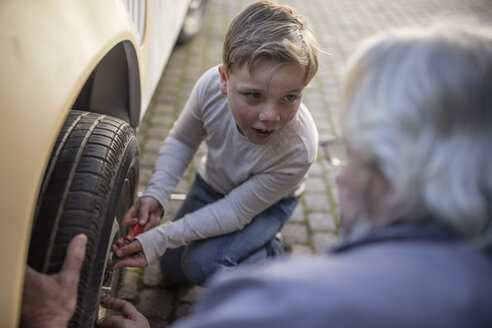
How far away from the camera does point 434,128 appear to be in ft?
3.08

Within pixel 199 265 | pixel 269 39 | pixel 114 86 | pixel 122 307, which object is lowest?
pixel 199 265

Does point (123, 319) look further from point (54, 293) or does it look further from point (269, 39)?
point (269, 39)

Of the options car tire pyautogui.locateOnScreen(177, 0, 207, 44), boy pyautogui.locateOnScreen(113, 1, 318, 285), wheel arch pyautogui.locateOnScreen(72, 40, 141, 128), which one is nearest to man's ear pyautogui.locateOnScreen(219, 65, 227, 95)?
boy pyautogui.locateOnScreen(113, 1, 318, 285)

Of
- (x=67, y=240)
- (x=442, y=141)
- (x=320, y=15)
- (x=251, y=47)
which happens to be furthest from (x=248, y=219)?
(x=320, y=15)

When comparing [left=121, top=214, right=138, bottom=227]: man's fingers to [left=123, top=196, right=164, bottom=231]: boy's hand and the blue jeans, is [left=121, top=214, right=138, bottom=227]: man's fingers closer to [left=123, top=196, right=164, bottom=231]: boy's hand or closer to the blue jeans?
[left=123, top=196, right=164, bottom=231]: boy's hand

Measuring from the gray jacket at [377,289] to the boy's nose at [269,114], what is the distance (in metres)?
0.92

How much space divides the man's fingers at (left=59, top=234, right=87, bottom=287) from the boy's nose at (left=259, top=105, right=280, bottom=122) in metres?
0.77

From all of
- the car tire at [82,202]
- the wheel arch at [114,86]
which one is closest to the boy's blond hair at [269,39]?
the wheel arch at [114,86]

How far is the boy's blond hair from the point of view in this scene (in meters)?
1.77

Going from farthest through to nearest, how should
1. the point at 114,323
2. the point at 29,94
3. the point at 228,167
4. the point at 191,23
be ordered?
the point at 191,23, the point at 228,167, the point at 114,323, the point at 29,94

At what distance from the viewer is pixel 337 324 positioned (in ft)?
2.77

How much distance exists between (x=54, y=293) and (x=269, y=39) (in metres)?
1.05

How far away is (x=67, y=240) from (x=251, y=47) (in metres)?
0.88

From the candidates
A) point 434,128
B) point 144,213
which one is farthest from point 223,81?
point 434,128
